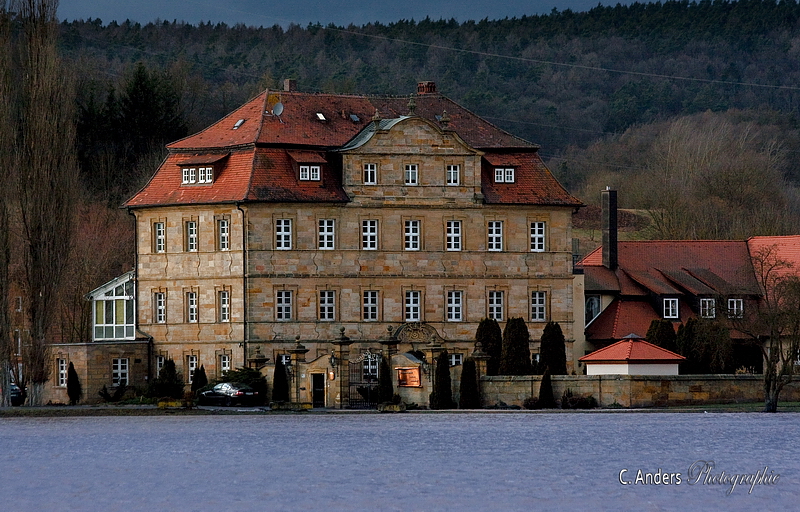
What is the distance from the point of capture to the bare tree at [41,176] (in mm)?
76125

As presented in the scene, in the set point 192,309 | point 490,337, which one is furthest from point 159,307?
point 490,337

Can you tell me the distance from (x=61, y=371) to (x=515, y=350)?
72.8 ft

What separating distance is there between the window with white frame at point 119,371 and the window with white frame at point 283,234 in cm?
939

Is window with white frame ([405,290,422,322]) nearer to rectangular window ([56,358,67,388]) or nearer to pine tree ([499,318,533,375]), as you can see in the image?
pine tree ([499,318,533,375])

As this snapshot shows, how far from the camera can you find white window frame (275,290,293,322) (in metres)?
83.6

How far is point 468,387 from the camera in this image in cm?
7406

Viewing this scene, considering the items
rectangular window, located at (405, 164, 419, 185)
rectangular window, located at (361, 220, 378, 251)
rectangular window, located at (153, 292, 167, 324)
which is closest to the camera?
rectangular window, located at (361, 220, 378, 251)

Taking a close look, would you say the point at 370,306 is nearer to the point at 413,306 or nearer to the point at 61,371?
the point at 413,306

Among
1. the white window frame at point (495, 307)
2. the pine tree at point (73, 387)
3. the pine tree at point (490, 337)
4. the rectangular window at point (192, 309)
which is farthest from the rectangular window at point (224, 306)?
the white window frame at point (495, 307)

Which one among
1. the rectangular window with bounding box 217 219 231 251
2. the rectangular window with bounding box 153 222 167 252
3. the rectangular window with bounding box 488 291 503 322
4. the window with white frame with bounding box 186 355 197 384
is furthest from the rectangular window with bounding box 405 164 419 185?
the window with white frame with bounding box 186 355 197 384

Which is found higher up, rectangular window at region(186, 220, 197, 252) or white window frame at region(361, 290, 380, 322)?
rectangular window at region(186, 220, 197, 252)

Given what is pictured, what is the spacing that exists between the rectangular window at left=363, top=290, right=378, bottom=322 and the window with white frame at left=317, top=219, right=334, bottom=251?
2936 mm

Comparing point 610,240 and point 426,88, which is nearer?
point 610,240

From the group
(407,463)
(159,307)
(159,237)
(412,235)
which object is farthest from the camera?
(159,237)
